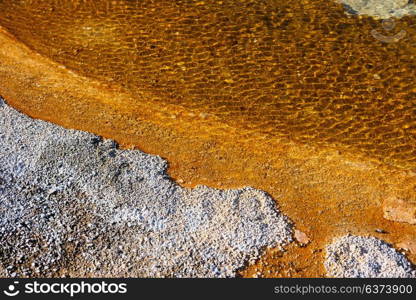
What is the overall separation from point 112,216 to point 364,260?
4712 mm

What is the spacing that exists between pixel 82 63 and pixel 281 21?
6367 mm

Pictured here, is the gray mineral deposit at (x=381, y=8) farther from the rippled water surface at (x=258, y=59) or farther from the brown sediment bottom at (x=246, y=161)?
the brown sediment bottom at (x=246, y=161)

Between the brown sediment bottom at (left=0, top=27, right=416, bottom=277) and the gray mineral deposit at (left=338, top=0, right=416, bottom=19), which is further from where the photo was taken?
the gray mineral deposit at (left=338, top=0, right=416, bottom=19)

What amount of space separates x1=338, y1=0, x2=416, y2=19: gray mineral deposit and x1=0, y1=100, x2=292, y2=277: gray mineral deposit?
9.36 meters

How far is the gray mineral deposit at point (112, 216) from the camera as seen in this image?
327 inches

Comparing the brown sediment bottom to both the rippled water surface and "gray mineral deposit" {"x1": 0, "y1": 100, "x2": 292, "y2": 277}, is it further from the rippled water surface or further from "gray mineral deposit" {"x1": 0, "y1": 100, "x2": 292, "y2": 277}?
the rippled water surface

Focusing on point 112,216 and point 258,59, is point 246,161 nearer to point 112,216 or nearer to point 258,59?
point 112,216

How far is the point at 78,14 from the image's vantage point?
49.6ft

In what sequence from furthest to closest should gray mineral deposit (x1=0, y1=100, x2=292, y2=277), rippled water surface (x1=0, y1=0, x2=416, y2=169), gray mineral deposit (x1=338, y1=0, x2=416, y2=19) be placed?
1. gray mineral deposit (x1=338, y1=0, x2=416, y2=19)
2. rippled water surface (x1=0, y1=0, x2=416, y2=169)
3. gray mineral deposit (x1=0, y1=100, x2=292, y2=277)

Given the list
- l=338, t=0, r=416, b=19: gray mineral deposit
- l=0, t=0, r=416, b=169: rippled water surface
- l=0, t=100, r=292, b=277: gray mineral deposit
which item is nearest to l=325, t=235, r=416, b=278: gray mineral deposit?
l=0, t=100, r=292, b=277: gray mineral deposit

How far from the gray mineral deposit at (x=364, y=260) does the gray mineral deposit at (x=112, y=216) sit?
940 millimetres

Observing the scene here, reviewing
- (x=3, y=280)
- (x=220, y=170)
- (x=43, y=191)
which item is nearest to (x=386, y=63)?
(x=220, y=170)

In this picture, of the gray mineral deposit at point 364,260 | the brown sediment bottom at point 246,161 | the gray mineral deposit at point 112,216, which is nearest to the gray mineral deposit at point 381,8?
the brown sediment bottom at point 246,161

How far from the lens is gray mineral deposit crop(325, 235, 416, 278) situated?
27.3 ft
